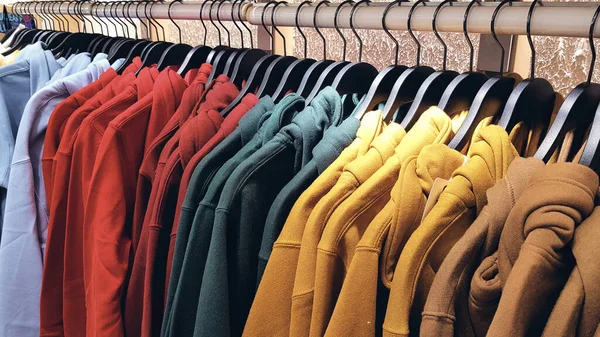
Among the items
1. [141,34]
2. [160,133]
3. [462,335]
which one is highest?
[141,34]

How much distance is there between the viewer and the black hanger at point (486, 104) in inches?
27.2

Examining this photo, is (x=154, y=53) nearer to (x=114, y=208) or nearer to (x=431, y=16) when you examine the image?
(x=114, y=208)

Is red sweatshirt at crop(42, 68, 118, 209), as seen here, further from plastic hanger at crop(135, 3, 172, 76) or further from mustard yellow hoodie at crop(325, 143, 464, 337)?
mustard yellow hoodie at crop(325, 143, 464, 337)

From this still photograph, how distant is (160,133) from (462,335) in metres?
0.57

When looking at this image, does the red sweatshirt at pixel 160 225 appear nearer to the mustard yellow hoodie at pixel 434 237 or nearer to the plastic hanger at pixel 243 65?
the plastic hanger at pixel 243 65

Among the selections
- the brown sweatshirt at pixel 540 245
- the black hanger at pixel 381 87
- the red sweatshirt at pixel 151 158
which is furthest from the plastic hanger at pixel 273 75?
the brown sweatshirt at pixel 540 245

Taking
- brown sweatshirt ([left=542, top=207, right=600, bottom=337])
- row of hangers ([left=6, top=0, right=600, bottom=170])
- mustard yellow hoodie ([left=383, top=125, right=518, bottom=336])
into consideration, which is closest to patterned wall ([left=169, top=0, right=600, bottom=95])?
row of hangers ([left=6, top=0, right=600, bottom=170])

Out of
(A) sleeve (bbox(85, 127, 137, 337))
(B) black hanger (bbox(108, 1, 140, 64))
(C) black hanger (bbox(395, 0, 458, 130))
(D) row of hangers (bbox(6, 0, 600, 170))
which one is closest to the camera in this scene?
(D) row of hangers (bbox(6, 0, 600, 170))

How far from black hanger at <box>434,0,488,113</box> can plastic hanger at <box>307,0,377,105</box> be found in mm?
160

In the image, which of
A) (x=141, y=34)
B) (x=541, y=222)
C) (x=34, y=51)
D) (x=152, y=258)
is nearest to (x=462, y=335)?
(x=541, y=222)

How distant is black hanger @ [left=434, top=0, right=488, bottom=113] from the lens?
0.74 meters

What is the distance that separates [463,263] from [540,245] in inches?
3.2

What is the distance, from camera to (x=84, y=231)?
0.92 metres

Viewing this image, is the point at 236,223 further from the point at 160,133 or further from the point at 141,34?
the point at 141,34
